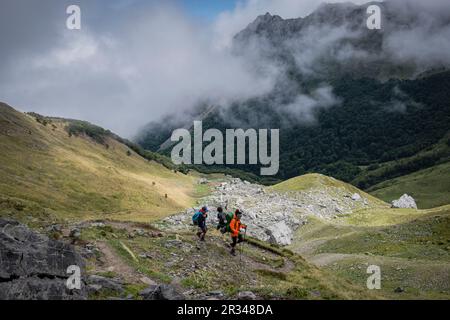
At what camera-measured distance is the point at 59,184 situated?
8694 centimetres

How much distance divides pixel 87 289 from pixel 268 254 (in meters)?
20.5

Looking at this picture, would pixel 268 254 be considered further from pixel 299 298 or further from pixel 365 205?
pixel 365 205

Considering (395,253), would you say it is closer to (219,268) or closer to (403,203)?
(219,268)

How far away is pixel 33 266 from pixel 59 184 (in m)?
70.9

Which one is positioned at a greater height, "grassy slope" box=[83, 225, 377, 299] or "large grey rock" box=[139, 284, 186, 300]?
"grassy slope" box=[83, 225, 377, 299]

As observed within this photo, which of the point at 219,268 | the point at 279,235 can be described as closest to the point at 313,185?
the point at 279,235

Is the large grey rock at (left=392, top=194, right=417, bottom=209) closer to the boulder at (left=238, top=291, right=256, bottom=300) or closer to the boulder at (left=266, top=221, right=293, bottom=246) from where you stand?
the boulder at (left=266, top=221, right=293, bottom=246)

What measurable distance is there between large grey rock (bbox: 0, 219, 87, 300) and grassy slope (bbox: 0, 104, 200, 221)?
30016mm

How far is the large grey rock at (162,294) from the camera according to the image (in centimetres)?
2054

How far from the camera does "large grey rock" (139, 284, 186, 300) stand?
20.5m

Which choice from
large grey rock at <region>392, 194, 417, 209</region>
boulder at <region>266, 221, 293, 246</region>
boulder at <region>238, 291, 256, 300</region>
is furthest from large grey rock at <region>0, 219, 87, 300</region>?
large grey rock at <region>392, 194, 417, 209</region>

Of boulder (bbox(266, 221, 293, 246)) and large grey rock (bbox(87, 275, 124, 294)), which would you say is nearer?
large grey rock (bbox(87, 275, 124, 294))

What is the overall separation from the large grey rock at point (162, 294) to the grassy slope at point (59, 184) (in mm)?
33822

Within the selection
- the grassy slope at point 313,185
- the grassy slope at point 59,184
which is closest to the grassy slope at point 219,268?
the grassy slope at point 59,184
